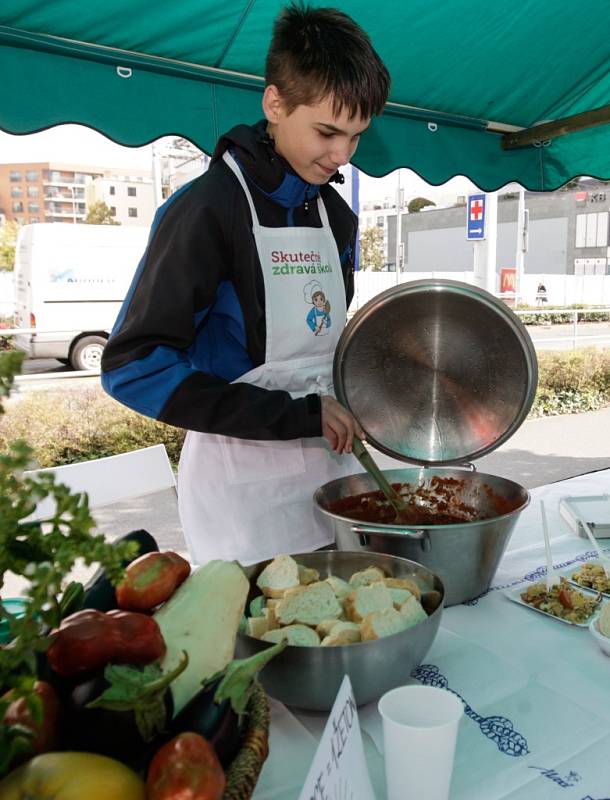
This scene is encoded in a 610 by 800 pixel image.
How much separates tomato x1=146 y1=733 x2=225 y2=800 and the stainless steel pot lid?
3.39ft

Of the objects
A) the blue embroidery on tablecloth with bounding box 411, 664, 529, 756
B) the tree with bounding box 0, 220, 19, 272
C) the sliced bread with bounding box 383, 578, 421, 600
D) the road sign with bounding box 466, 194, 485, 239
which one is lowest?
the blue embroidery on tablecloth with bounding box 411, 664, 529, 756

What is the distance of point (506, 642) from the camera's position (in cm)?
108

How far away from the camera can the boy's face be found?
1353 mm

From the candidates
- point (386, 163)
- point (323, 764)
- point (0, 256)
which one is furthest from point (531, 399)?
point (0, 256)

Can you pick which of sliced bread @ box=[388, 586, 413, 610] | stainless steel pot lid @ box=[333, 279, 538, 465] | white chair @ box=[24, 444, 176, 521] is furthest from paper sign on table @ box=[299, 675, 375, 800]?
white chair @ box=[24, 444, 176, 521]

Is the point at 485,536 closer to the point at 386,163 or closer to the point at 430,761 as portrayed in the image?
the point at 430,761

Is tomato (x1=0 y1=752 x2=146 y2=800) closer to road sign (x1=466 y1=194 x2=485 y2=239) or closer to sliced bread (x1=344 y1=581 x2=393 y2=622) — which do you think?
sliced bread (x1=344 y1=581 x2=393 y2=622)

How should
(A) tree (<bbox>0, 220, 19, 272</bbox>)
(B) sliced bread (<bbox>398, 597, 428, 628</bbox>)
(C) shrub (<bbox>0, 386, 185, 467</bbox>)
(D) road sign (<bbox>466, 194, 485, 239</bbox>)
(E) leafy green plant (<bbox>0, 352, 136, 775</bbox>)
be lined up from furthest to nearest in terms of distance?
(A) tree (<bbox>0, 220, 19, 272</bbox>) < (D) road sign (<bbox>466, 194, 485, 239</bbox>) < (C) shrub (<bbox>0, 386, 185, 467</bbox>) < (B) sliced bread (<bbox>398, 597, 428, 628</bbox>) < (E) leafy green plant (<bbox>0, 352, 136, 775</bbox>)

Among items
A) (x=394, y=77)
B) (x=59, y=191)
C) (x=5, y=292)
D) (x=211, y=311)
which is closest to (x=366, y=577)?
(x=211, y=311)

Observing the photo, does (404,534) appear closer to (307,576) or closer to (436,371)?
(307,576)

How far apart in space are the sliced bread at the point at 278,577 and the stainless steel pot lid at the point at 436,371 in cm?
56

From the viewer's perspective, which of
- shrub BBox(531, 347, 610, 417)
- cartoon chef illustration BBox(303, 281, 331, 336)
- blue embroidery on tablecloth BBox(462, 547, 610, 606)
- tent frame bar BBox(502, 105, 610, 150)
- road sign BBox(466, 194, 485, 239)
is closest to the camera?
blue embroidery on tablecloth BBox(462, 547, 610, 606)

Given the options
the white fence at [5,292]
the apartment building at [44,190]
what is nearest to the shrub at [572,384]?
the white fence at [5,292]

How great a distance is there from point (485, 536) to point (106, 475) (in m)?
1.25
